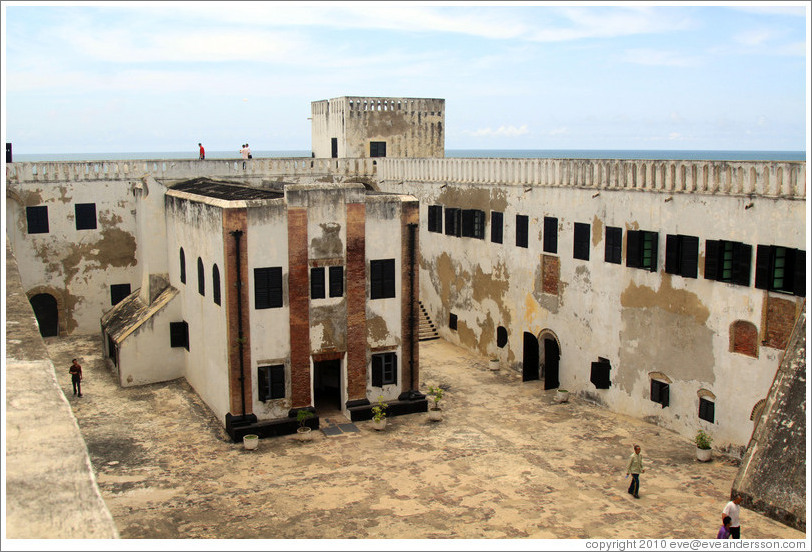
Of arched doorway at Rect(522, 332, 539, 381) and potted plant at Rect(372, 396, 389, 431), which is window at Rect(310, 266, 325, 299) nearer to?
potted plant at Rect(372, 396, 389, 431)

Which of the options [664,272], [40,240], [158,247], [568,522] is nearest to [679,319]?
[664,272]

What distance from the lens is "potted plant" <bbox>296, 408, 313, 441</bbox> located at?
23.1 metres

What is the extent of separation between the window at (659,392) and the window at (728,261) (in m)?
3.79

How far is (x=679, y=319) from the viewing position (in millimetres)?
23172

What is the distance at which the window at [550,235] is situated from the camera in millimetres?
27891

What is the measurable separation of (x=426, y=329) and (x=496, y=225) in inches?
282

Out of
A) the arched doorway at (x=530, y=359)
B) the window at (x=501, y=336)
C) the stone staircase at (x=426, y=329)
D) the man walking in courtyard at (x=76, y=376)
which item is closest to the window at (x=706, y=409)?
the arched doorway at (x=530, y=359)

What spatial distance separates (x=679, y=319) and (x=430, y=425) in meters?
8.28

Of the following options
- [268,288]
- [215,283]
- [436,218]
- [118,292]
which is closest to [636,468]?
[268,288]

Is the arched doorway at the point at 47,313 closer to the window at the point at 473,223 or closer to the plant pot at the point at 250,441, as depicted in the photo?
the plant pot at the point at 250,441

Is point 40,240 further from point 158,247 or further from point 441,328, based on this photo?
point 441,328

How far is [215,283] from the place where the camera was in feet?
79.1

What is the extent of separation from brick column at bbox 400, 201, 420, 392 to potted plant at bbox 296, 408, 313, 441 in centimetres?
363

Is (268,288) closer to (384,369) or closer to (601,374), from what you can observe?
(384,369)
